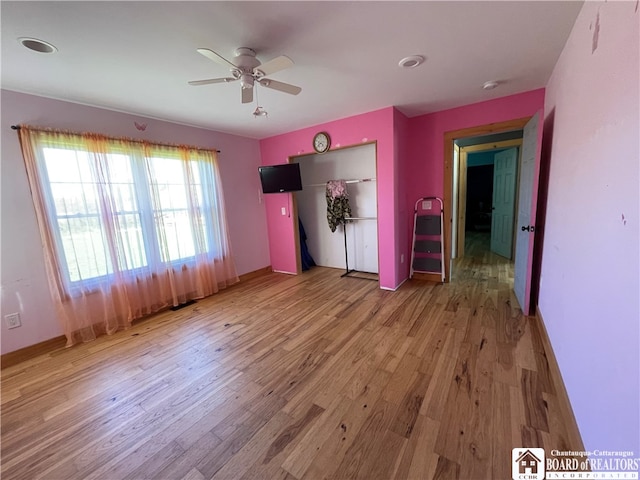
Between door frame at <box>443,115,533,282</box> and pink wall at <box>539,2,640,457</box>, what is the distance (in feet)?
4.03

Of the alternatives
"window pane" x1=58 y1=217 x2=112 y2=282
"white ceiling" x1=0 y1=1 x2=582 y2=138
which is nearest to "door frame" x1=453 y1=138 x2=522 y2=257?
"white ceiling" x1=0 y1=1 x2=582 y2=138

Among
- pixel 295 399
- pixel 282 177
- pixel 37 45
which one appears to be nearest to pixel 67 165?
pixel 37 45

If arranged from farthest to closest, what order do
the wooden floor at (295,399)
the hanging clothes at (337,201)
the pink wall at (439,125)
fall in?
the hanging clothes at (337,201), the pink wall at (439,125), the wooden floor at (295,399)

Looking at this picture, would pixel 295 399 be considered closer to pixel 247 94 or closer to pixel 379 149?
pixel 247 94

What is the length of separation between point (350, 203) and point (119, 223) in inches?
126

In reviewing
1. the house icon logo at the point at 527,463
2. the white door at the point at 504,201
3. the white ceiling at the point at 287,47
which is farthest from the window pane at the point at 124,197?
the white door at the point at 504,201

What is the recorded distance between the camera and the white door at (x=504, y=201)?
14.5 ft

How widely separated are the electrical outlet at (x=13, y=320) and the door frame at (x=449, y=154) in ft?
15.7

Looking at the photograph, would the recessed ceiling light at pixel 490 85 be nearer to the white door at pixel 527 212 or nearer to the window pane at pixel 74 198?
the white door at pixel 527 212

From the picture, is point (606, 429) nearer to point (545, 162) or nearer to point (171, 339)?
Result: point (545, 162)

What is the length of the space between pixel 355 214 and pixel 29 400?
4.03 meters

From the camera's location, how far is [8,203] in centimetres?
219

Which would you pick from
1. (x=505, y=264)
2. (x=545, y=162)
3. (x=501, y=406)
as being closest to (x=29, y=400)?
(x=501, y=406)

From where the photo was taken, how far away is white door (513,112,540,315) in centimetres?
240
